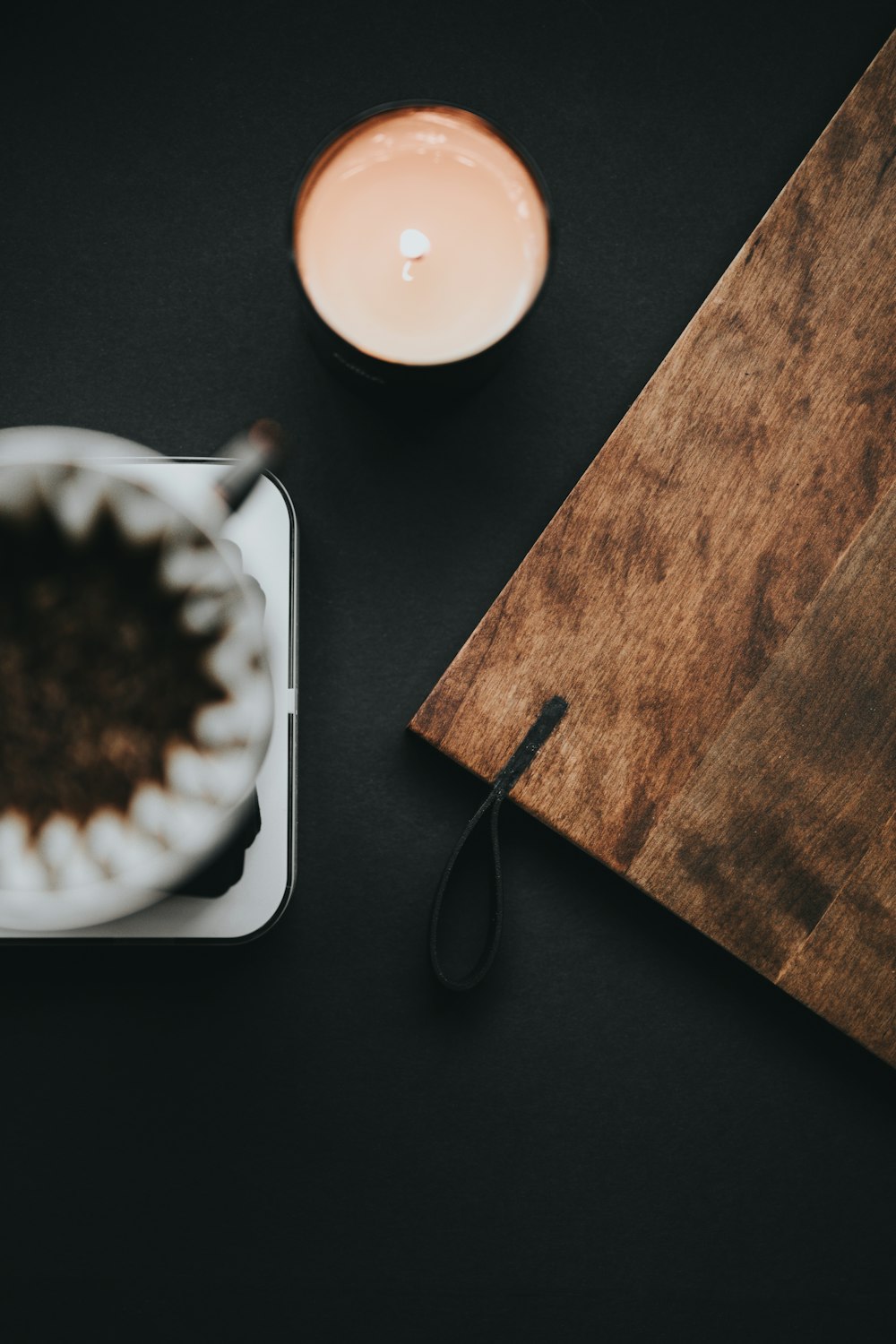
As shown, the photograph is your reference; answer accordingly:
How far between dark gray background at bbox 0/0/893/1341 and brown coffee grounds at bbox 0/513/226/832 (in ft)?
0.60

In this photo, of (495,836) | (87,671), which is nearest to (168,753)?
(87,671)

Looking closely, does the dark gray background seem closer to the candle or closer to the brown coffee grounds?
the candle

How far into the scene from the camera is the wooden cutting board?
41cm

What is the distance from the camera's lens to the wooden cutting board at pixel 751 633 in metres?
0.41

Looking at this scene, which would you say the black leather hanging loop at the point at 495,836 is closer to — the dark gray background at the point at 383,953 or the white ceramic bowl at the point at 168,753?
the dark gray background at the point at 383,953

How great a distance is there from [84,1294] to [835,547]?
437 mm

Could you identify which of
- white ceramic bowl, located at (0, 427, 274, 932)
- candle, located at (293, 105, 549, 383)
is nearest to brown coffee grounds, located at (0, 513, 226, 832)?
white ceramic bowl, located at (0, 427, 274, 932)

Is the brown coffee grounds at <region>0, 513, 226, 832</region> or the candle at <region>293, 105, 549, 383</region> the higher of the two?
the candle at <region>293, 105, 549, 383</region>

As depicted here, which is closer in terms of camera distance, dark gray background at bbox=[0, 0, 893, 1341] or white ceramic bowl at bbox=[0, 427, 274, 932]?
white ceramic bowl at bbox=[0, 427, 274, 932]

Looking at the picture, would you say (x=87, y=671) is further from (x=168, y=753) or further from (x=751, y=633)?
(x=751, y=633)

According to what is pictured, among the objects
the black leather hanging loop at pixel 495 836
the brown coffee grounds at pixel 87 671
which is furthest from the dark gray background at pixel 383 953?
the brown coffee grounds at pixel 87 671

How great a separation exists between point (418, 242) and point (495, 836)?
0.23 metres

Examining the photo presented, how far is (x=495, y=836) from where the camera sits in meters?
0.41

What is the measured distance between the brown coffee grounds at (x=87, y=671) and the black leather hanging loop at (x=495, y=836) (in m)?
0.19
